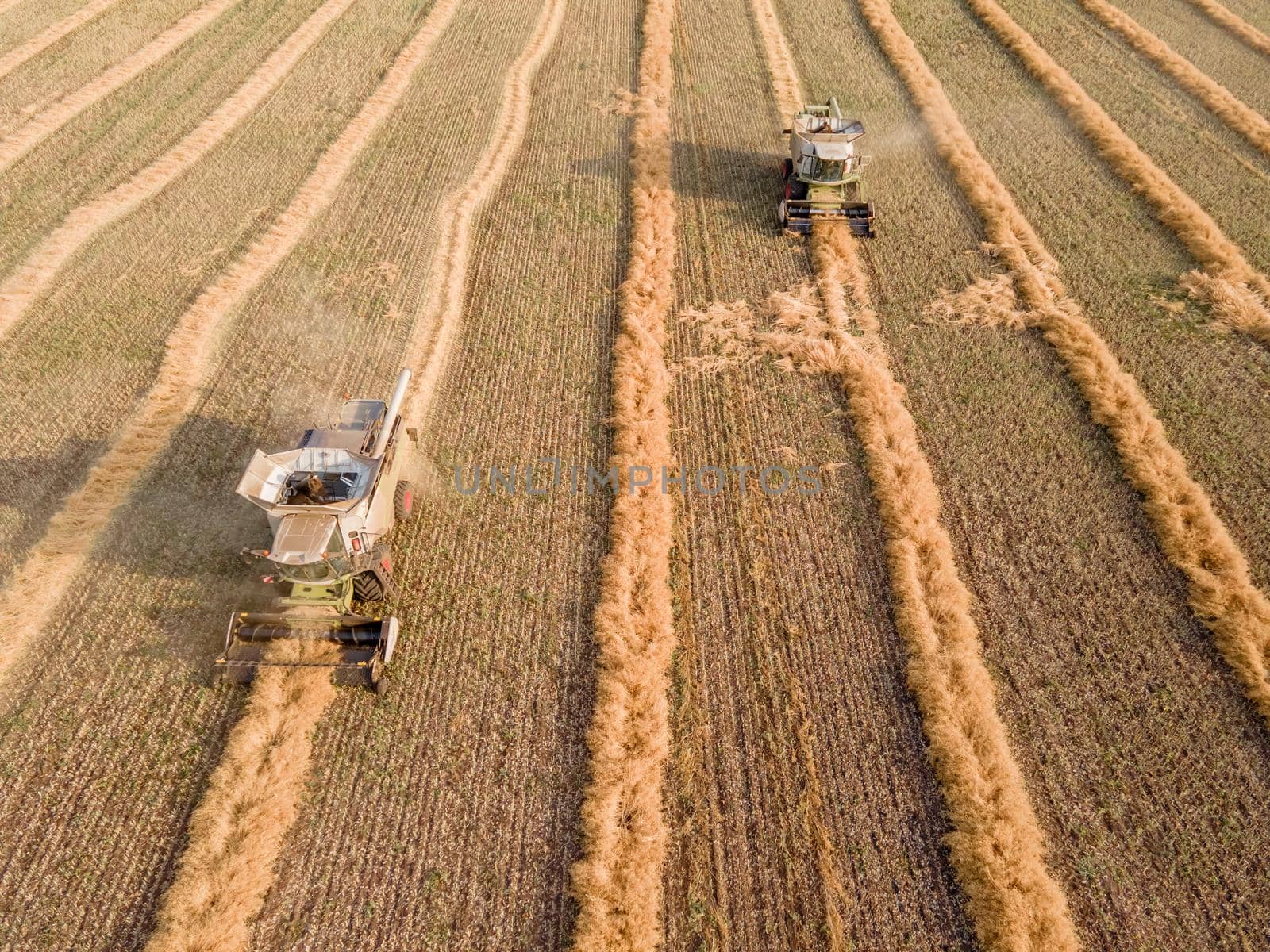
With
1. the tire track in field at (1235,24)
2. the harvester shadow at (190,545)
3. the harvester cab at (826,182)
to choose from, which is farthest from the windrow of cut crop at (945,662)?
the tire track in field at (1235,24)

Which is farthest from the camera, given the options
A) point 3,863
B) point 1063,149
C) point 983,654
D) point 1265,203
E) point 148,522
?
point 1063,149

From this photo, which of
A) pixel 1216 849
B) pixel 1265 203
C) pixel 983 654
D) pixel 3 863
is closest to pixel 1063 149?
pixel 1265 203

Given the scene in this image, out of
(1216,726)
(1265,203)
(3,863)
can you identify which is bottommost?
(3,863)

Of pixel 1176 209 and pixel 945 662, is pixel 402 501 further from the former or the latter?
pixel 1176 209

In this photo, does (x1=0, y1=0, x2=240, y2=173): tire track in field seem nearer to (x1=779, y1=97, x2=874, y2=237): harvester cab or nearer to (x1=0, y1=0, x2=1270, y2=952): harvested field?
(x1=0, y1=0, x2=1270, y2=952): harvested field

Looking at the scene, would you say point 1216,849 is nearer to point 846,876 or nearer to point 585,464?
point 846,876

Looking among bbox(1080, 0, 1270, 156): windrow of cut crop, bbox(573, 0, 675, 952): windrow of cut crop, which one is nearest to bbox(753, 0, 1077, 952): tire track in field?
bbox(573, 0, 675, 952): windrow of cut crop

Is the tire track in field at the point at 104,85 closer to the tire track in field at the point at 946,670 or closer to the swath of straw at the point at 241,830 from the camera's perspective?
the swath of straw at the point at 241,830
